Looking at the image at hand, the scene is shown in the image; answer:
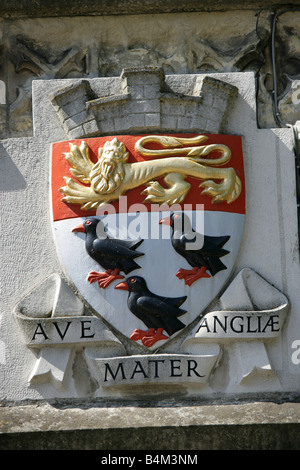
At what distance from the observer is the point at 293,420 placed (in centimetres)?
645

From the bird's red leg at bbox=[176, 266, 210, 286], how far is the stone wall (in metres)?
1.22

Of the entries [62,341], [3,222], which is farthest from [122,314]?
[3,222]

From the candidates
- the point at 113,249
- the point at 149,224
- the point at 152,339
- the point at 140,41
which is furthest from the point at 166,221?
the point at 140,41

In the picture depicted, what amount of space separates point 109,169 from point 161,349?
1.01m

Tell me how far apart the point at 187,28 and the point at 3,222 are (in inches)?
62.1

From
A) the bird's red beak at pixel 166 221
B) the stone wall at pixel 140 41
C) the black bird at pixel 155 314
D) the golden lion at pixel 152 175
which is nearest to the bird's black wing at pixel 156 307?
the black bird at pixel 155 314

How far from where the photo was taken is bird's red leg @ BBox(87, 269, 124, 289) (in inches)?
265

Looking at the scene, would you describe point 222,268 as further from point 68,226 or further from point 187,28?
point 187,28

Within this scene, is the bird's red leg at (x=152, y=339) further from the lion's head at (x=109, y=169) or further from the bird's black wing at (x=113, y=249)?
the lion's head at (x=109, y=169)

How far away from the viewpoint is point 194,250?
673 centimetres

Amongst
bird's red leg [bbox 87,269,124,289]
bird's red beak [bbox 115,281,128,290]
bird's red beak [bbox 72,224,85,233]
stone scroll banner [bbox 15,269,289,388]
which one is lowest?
stone scroll banner [bbox 15,269,289,388]

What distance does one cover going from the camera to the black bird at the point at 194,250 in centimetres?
673

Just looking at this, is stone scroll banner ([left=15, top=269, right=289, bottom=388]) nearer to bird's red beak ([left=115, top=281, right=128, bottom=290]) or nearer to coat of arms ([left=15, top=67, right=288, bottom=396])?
coat of arms ([left=15, top=67, right=288, bottom=396])

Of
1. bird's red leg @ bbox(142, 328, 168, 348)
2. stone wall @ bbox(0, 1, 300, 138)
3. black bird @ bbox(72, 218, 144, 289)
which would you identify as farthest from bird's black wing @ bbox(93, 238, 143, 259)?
stone wall @ bbox(0, 1, 300, 138)
